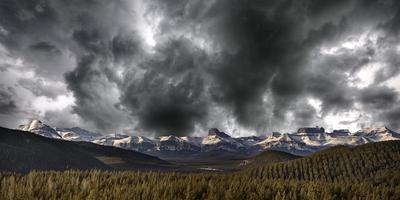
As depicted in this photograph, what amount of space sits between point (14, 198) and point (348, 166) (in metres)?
38.6

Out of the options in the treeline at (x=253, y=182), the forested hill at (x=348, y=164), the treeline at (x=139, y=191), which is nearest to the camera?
the treeline at (x=139, y=191)

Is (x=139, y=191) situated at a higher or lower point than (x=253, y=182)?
lower

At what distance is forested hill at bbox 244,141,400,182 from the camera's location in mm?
33375

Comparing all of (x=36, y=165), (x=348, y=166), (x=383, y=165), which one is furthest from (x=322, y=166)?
(x=36, y=165)

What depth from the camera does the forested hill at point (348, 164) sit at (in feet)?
109

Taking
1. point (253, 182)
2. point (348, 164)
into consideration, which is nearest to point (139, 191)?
point (253, 182)

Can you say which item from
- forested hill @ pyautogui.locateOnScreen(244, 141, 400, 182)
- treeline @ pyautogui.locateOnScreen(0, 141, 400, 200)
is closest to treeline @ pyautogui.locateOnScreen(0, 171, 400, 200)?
treeline @ pyautogui.locateOnScreen(0, 141, 400, 200)

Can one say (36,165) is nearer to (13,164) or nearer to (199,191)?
(13,164)

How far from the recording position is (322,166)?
4028 cm

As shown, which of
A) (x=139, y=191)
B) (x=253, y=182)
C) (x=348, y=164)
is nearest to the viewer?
(x=139, y=191)

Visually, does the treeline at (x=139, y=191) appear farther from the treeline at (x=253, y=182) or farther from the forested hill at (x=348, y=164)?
the forested hill at (x=348, y=164)

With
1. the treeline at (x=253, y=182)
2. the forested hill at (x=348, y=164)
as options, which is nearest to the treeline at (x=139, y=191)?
the treeline at (x=253, y=182)

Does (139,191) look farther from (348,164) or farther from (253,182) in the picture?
(348,164)

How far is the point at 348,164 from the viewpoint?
37.2 metres
